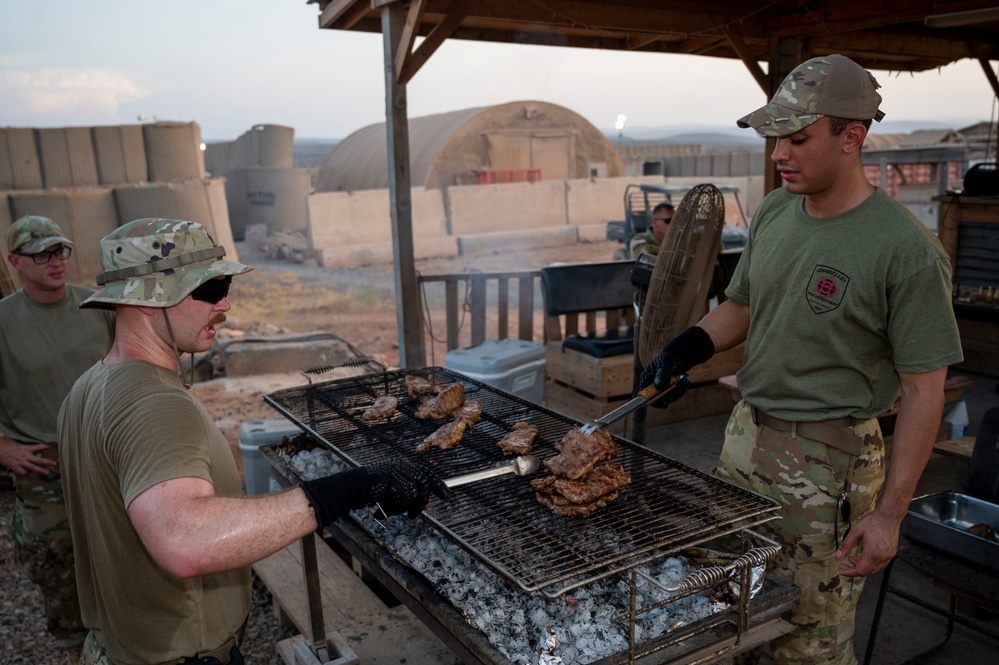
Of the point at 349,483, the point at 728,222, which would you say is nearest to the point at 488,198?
the point at 728,222

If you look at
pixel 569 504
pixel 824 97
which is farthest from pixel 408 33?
pixel 569 504

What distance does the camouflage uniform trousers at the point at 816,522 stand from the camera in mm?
2600

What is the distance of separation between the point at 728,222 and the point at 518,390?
1746 cm

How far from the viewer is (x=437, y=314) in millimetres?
14469

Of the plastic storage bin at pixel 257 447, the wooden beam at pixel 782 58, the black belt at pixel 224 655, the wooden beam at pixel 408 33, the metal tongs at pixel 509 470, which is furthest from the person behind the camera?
the wooden beam at pixel 782 58

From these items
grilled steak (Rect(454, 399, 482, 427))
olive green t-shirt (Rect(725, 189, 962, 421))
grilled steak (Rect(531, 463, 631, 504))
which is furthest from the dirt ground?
olive green t-shirt (Rect(725, 189, 962, 421))

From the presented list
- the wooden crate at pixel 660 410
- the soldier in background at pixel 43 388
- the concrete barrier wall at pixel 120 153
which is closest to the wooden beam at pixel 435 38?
the wooden crate at pixel 660 410

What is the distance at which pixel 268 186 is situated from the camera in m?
23.0

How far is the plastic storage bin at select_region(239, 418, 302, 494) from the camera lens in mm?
4949

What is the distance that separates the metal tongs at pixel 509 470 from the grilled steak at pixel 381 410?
0.93 meters

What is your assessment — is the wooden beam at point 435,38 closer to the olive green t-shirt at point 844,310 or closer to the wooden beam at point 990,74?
the olive green t-shirt at point 844,310

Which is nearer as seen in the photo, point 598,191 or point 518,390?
point 518,390

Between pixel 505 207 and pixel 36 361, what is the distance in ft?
59.6

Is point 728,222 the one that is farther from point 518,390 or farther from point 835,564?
point 835,564
